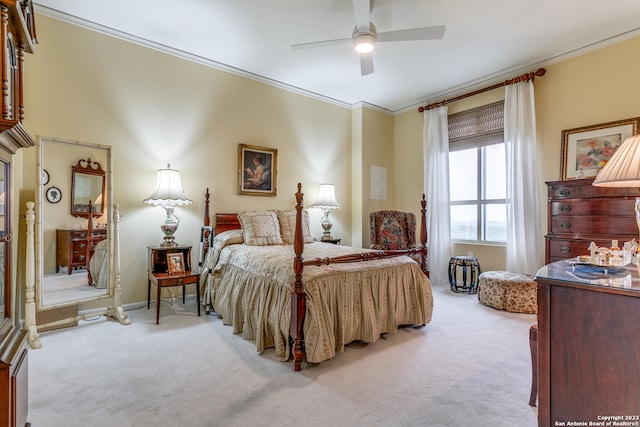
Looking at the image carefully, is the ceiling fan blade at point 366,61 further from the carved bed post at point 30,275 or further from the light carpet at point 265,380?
the carved bed post at point 30,275

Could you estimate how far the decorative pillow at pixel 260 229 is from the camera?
365cm

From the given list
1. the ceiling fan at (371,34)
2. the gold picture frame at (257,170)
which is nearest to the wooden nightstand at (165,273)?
the gold picture frame at (257,170)

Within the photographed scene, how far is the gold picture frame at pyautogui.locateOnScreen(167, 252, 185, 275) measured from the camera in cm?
339

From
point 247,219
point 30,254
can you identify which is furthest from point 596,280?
point 30,254

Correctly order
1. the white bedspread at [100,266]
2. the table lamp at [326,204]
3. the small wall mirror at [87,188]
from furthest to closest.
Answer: the table lamp at [326,204] < the white bedspread at [100,266] < the small wall mirror at [87,188]

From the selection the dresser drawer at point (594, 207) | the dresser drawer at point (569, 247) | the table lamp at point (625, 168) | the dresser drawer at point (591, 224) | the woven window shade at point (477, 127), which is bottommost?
the dresser drawer at point (569, 247)

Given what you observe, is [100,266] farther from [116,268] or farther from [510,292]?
[510,292]

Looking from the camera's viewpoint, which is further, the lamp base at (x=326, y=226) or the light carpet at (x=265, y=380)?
the lamp base at (x=326, y=226)

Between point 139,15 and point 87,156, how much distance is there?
1.52m

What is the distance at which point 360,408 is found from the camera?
→ 1803 millimetres

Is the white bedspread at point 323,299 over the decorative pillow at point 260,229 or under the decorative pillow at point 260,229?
under

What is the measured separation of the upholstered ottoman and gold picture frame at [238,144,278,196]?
3115mm

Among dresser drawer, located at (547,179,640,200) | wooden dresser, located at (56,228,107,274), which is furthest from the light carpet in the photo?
dresser drawer, located at (547,179,640,200)

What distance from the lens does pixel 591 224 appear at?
3.13 meters
